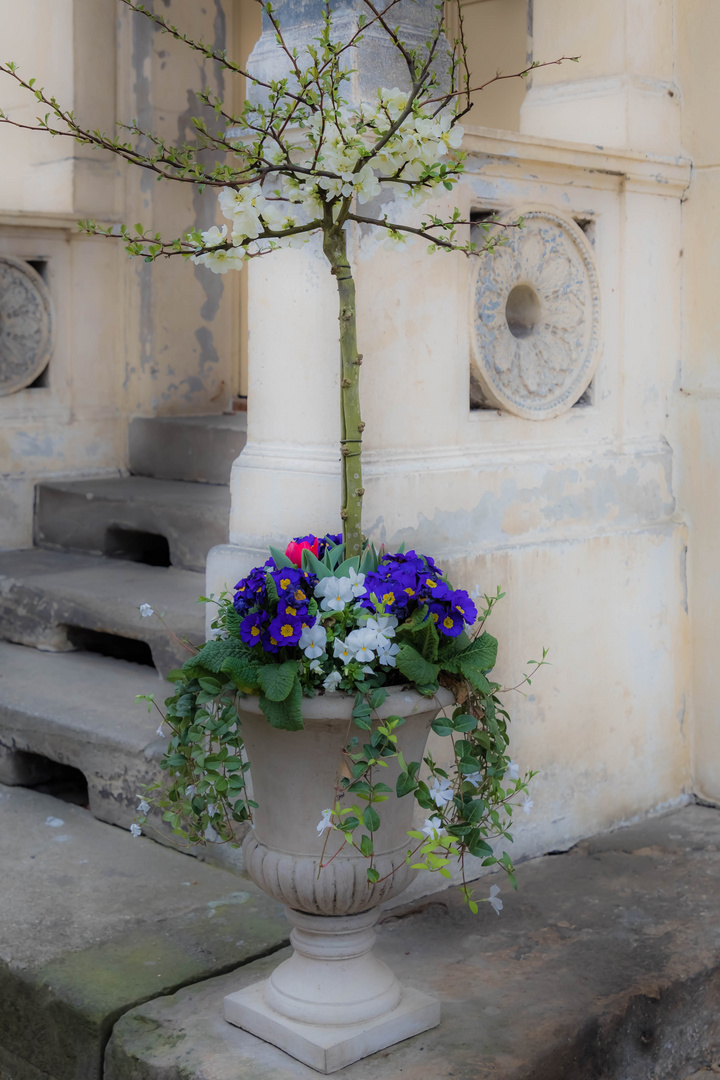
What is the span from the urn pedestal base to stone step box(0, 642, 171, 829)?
97cm

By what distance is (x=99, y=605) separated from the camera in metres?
3.98

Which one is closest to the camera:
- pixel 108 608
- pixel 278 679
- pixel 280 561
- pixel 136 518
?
pixel 278 679

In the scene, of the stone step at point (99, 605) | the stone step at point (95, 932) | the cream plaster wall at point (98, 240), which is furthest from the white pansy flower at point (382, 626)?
the cream plaster wall at point (98, 240)

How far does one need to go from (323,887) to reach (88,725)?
1.38 m

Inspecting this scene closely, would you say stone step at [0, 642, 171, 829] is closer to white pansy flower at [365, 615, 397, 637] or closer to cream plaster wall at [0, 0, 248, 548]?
cream plaster wall at [0, 0, 248, 548]

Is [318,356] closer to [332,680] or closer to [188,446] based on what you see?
[332,680]

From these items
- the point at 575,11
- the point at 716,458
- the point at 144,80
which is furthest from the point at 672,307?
the point at 144,80

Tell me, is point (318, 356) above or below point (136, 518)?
above

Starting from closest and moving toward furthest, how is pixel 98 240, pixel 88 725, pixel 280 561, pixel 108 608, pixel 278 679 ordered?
pixel 278 679 → pixel 280 561 → pixel 88 725 → pixel 108 608 → pixel 98 240

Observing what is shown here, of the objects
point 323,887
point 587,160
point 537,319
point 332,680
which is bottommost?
point 323,887

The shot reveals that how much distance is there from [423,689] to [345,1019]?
66 cm

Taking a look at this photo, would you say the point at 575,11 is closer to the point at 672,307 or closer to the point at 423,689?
the point at 672,307

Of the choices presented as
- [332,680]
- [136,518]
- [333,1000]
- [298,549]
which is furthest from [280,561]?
[136,518]

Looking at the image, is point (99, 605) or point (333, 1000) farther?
point (99, 605)
